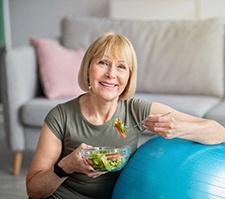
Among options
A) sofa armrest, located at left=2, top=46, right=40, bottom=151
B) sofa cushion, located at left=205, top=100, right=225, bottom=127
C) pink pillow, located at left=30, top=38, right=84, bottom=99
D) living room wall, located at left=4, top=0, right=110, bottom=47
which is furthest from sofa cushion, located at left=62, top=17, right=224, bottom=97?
living room wall, located at left=4, top=0, right=110, bottom=47

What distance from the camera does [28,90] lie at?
3.58m

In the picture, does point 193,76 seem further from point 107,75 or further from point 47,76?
point 107,75

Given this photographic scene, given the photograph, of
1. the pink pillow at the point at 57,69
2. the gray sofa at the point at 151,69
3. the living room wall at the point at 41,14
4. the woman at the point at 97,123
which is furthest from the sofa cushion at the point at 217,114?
the living room wall at the point at 41,14

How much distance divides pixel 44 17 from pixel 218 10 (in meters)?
1.64

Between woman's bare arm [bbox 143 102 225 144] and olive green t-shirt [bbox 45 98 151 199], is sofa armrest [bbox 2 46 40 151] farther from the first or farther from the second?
woman's bare arm [bbox 143 102 225 144]

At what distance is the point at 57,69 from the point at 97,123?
1675 mm

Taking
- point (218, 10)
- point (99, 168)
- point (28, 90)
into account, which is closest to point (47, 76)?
point (28, 90)

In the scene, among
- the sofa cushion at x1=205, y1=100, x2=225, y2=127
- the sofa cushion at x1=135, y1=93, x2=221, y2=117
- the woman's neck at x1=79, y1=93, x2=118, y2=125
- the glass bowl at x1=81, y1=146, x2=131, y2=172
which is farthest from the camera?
the sofa cushion at x1=135, y1=93, x2=221, y2=117

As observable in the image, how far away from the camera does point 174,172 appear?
1830 mm

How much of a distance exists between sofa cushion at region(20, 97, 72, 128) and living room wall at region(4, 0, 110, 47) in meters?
1.84

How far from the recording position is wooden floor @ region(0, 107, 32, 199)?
3.22 meters

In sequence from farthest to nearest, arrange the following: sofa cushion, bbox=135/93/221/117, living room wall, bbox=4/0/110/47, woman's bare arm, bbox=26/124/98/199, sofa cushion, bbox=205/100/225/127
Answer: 1. living room wall, bbox=4/0/110/47
2. sofa cushion, bbox=135/93/221/117
3. sofa cushion, bbox=205/100/225/127
4. woman's bare arm, bbox=26/124/98/199

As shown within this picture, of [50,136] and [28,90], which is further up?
[50,136]

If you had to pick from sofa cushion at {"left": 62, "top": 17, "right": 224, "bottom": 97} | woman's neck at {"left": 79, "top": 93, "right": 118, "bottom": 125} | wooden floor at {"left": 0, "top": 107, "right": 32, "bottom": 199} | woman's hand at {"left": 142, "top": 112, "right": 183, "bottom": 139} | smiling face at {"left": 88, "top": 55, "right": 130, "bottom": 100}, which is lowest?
wooden floor at {"left": 0, "top": 107, "right": 32, "bottom": 199}
